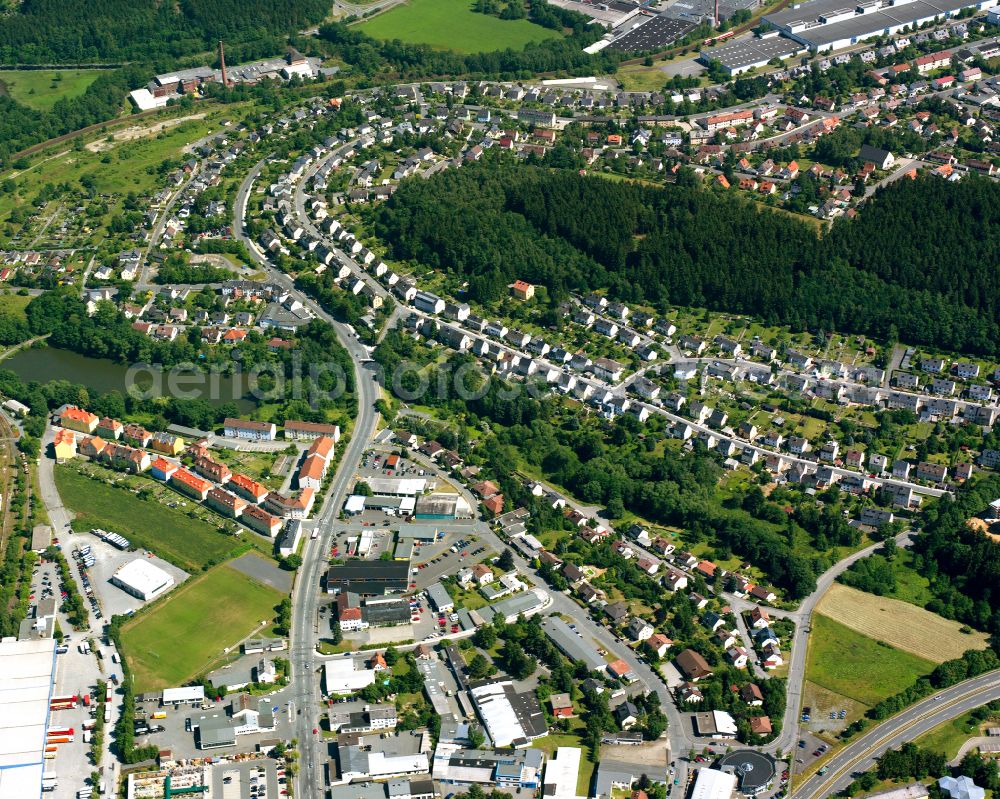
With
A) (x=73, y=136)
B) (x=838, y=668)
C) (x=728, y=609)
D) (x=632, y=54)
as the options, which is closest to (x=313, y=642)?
(x=728, y=609)

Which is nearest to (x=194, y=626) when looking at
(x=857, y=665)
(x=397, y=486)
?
(x=397, y=486)

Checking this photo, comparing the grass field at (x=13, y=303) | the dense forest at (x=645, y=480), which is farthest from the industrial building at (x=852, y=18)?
the grass field at (x=13, y=303)

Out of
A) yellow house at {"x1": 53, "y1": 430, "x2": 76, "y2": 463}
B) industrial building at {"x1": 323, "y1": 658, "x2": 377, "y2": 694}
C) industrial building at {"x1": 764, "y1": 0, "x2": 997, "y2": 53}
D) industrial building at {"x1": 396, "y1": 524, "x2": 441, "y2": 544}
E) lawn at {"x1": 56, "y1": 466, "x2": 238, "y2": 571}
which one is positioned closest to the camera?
industrial building at {"x1": 323, "y1": 658, "x2": 377, "y2": 694}

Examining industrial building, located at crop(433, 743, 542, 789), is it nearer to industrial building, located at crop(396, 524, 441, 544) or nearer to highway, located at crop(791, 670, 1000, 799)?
highway, located at crop(791, 670, 1000, 799)

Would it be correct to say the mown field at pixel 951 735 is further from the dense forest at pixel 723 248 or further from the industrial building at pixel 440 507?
the dense forest at pixel 723 248

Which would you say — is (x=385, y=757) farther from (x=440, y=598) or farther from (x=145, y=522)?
A: (x=145, y=522)

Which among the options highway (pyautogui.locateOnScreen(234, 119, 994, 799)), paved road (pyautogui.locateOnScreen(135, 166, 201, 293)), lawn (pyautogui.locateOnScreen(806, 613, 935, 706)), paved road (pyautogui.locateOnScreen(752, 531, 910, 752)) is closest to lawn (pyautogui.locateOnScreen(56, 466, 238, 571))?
highway (pyautogui.locateOnScreen(234, 119, 994, 799))
